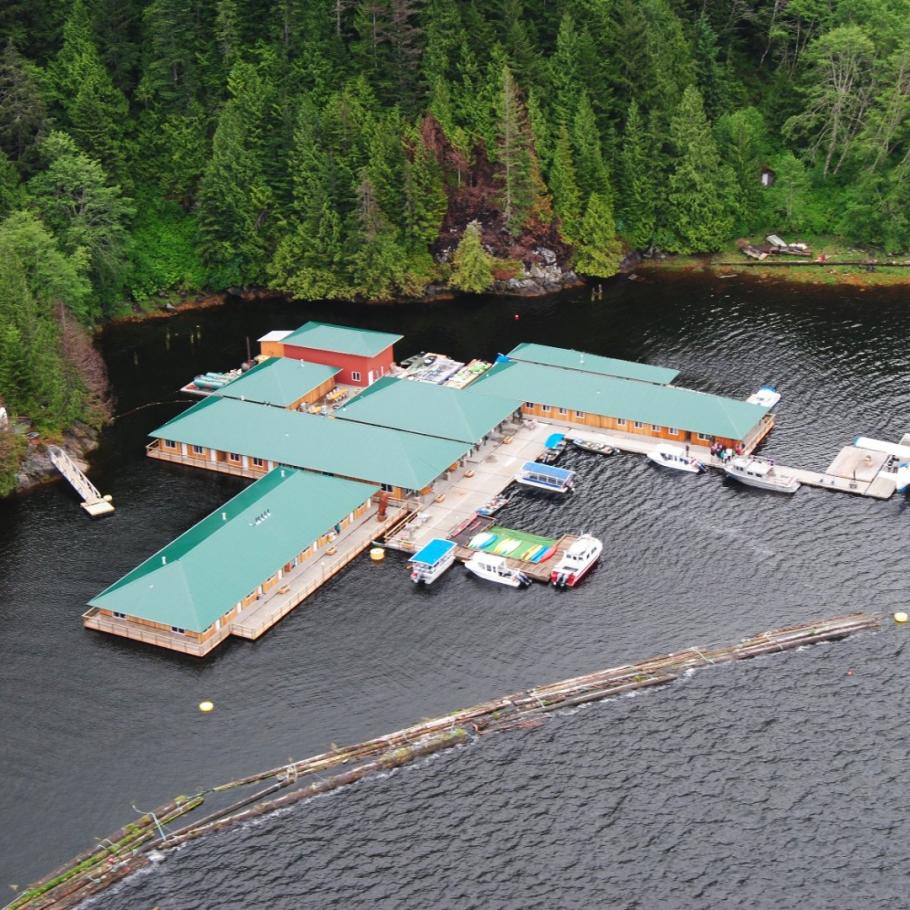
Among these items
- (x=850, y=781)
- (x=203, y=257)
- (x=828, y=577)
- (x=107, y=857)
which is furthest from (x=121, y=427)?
(x=850, y=781)

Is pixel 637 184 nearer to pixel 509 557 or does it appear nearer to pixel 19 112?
pixel 19 112

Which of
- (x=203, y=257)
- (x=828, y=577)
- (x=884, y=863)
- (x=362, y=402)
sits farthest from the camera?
(x=203, y=257)

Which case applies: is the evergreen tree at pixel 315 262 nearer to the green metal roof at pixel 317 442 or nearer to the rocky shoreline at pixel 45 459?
the green metal roof at pixel 317 442

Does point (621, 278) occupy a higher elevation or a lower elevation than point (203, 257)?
lower

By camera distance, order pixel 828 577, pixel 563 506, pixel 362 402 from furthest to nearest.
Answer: pixel 362 402 → pixel 563 506 → pixel 828 577

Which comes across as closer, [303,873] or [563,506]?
[303,873]

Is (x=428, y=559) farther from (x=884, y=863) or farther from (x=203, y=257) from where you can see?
(x=203, y=257)

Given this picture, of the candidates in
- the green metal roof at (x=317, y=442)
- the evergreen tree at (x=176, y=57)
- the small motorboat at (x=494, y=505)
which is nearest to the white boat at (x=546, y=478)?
the small motorboat at (x=494, y=505)
